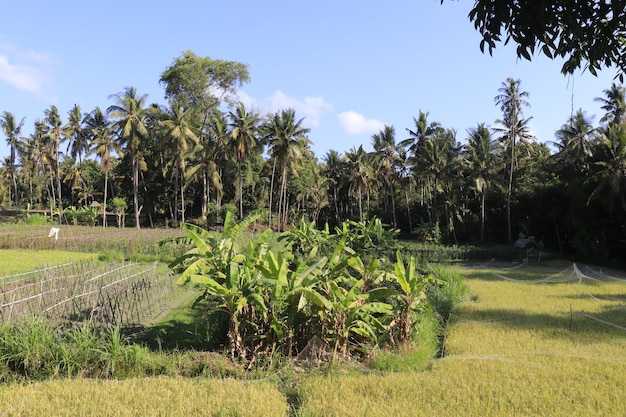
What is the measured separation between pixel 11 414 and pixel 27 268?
14074 millimetres

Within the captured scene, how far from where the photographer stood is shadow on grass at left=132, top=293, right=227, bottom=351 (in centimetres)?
686

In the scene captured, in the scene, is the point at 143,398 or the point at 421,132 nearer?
the point at 143,398

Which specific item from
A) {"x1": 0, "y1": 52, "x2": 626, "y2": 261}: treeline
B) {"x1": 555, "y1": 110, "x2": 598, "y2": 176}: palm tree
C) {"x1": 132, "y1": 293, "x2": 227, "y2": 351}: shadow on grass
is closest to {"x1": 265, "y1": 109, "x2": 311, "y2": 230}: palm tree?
{"x1": 0, "y1": 52, "x2": 626, "y2": 261}: treeline

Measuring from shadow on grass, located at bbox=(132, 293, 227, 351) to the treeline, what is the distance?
875 inches

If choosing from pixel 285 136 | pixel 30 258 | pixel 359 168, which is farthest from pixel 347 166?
pixel 30 258

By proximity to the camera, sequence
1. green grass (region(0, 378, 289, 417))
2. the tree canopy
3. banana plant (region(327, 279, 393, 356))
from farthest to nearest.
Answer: banana plant (region(327, 279, 393, 356)) → green grass (region(0, 378, 289, 417)) → the tree canopy

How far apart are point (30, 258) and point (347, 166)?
91.7 ft

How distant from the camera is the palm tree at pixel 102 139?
3831 centimetres

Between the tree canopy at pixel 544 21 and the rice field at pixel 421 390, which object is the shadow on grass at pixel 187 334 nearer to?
the rice field at pixel 421 390

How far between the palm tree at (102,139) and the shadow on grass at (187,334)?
3225 centimetres

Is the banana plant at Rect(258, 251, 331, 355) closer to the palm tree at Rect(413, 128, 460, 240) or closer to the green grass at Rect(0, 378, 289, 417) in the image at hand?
the green grass at Rect(0, 378, 289, 417)

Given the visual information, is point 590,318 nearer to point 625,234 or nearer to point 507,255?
point 625,234

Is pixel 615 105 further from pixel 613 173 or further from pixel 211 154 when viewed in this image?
pixel 211 154

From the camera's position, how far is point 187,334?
793cm
